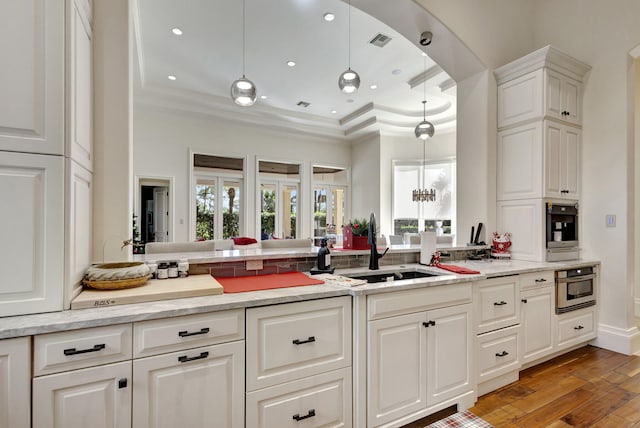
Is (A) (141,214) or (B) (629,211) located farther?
(A) (141,214)

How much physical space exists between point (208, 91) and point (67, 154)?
212 inches

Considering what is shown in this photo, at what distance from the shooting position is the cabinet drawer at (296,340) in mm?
1468

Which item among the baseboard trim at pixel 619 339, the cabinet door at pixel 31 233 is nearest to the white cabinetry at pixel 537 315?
the baseboard trim at pixel 619 339

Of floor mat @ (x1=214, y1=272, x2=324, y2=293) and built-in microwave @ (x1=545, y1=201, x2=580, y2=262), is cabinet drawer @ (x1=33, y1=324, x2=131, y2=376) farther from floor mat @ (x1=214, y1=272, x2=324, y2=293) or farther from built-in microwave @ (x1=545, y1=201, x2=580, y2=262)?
built-in microwave @ (x1=545, y1=201, x2=580, y2=262)

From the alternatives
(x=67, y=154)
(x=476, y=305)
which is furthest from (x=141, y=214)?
(x=476, y=305)

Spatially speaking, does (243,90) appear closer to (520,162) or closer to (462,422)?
(520,162)

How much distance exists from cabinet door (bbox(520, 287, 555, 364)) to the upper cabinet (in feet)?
3.24

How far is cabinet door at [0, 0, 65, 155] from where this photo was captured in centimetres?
119

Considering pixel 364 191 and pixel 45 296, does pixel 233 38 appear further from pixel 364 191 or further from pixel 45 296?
pixel 364 191

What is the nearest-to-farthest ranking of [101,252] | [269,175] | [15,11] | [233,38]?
1. [15,11]
2. [101,252]
3. [233,38]
4. [269,175]

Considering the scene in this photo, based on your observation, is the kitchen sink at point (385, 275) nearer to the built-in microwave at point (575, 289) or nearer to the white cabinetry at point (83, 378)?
the built-in microwave at point (575, 289)

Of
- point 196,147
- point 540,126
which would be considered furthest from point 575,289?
point 196,147

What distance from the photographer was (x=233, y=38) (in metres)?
4.20

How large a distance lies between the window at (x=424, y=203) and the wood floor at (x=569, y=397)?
485 cm
